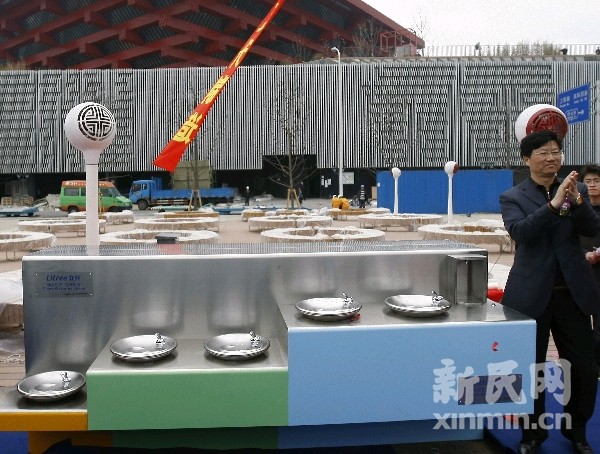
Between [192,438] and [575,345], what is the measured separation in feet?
7.40

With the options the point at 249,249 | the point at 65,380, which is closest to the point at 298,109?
the point at 249,249

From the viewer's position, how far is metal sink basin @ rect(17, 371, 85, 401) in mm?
3041

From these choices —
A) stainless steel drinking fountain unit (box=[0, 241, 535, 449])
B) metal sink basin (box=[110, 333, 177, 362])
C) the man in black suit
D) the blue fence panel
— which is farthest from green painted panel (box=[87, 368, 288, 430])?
the blue fence panel

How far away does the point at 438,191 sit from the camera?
29.1 metres

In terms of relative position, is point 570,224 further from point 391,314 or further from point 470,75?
point 470,75

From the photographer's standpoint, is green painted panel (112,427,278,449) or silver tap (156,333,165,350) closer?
silver tap (156,333,165,350)

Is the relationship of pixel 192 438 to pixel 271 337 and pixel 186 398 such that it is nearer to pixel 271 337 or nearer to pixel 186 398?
pixel 186 398

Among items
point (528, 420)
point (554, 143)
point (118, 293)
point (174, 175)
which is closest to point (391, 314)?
point (528, 420)

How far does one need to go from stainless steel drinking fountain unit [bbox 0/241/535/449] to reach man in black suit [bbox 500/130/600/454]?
0.75 ft

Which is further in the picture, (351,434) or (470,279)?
(470,279)

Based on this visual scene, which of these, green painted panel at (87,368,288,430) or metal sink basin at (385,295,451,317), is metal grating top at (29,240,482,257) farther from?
green painted panel at (87,368,288,430)

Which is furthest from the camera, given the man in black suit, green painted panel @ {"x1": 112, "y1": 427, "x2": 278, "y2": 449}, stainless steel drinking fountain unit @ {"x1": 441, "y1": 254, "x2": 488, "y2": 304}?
stainless steel drinking fountain unit @ {"x1": 441, "y1": 254, "x2": 488, "y2": 304}

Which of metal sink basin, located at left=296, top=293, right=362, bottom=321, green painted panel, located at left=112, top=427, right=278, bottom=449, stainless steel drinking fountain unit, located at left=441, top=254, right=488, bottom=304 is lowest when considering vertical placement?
green painted panel, located at left=112, top=427, right=278, bottom=449

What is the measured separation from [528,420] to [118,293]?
2.55 metres
